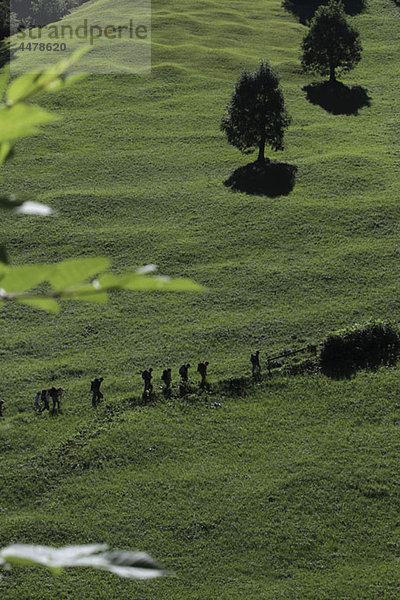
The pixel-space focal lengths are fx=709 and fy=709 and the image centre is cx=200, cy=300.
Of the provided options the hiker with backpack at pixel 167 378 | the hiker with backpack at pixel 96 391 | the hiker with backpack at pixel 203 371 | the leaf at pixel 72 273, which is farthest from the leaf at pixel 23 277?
the hiker with backpack at pixel 203 371

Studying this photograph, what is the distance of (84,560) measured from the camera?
1.68 metres

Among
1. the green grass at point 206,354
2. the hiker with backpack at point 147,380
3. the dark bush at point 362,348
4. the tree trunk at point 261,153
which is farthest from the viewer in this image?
the tree trunk at point 261,153

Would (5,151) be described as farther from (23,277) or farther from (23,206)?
(23,277)

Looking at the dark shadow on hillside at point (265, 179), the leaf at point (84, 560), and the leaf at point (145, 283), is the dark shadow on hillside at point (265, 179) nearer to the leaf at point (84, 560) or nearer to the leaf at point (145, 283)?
the leaf at point (145, 283)

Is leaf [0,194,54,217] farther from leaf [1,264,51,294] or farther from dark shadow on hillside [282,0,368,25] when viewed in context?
dark shadow on hillside [282,0,368,25]

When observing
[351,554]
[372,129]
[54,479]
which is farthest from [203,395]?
[372,129]

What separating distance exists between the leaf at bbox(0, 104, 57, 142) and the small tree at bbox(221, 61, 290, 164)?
5425 centimetres

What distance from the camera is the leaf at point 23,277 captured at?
1.72m

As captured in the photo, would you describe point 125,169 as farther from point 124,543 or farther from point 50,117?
point 50,117

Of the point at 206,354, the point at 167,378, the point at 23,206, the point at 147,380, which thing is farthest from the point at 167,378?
the point at 23,206

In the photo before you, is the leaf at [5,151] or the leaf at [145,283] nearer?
the leaf at [145,283]

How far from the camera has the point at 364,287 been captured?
37.9 metres

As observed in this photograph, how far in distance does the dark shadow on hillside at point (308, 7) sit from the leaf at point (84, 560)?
312ft

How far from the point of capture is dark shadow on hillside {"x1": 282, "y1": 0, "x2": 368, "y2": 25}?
3556 inches
